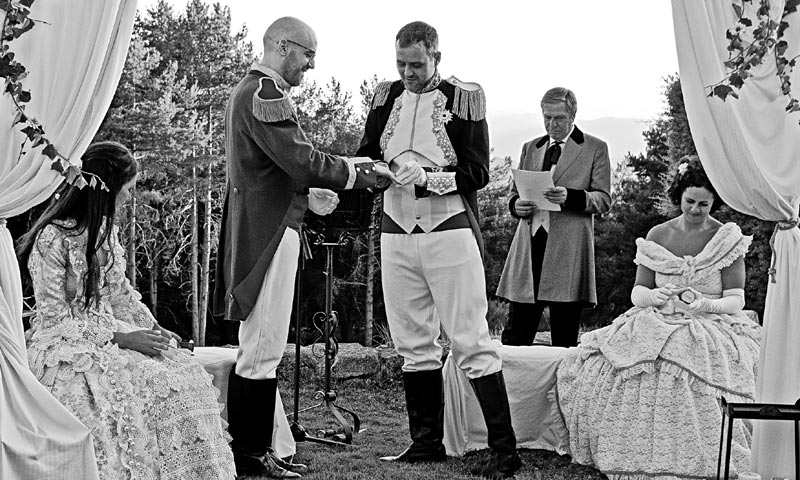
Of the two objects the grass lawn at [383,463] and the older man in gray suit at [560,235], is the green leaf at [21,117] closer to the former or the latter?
the grass lawn at [383,463]

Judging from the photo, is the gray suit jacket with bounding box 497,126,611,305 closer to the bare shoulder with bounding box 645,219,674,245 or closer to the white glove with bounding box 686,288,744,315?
the bare shoulder with bounding box 645,219,674,245

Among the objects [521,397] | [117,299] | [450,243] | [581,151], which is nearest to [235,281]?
[117,299]

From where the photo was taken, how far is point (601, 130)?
A: 32.5 feet

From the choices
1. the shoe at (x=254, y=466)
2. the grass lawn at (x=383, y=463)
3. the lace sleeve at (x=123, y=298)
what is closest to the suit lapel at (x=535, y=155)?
the grass lawn at (x=383, y=463)

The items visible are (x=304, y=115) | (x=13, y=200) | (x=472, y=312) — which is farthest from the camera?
(x=304, y=115)

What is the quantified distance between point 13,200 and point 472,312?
6.58ft

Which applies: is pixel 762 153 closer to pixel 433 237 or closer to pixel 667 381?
pixel 667 381

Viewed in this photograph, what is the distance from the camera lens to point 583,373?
4.35m

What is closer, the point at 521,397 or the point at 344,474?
the point at 344,474

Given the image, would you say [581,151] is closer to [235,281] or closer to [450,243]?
[450,243]

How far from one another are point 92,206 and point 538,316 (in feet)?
8.63

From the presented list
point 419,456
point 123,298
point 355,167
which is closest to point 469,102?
point 355,167

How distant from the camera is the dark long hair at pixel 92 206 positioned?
327 centimetres

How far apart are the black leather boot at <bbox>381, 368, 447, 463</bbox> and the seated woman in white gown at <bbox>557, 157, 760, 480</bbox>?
23.3 inches
